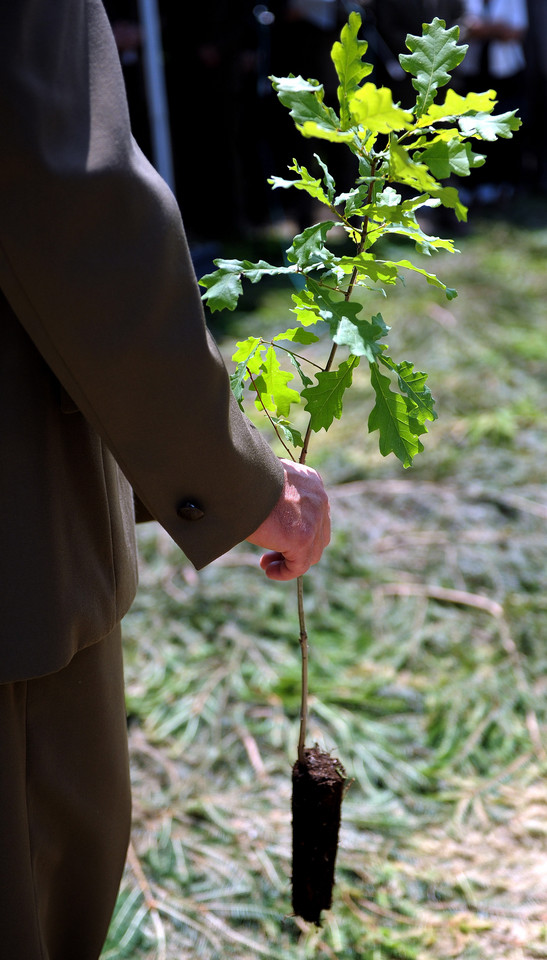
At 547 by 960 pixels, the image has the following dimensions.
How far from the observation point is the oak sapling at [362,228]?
0.96 metres

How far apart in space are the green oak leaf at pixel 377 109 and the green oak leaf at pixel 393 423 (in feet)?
0.94

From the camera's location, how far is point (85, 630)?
1022mm

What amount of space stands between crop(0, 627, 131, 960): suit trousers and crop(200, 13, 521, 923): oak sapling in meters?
0.29

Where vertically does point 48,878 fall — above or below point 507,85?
above

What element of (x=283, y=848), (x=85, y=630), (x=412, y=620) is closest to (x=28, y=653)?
(x=85, y=630)

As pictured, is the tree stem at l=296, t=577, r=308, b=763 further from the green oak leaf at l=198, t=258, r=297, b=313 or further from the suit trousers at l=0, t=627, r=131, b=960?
the green oak leaf at l=198, t=258, r=297, b=313

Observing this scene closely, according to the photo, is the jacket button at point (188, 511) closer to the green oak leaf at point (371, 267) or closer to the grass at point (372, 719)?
the green oak leaf at point (371, 267)

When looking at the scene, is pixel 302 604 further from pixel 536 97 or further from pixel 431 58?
pixel 536 97

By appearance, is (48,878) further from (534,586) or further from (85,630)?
(534,586)

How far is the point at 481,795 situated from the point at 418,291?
335 centimetres

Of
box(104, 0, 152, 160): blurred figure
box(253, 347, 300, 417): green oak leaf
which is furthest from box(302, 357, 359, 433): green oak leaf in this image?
box(104, 0, 152, 160): blurred figure

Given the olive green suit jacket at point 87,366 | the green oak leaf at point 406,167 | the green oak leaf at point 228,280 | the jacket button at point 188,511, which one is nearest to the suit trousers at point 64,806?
the olive green suit jacket at point 87,366

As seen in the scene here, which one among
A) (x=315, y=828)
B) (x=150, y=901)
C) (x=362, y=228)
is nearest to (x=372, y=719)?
(x=150, y=901)

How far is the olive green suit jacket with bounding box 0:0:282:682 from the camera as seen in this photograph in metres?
0.82
